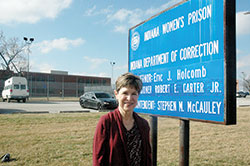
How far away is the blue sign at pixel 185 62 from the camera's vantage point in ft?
8.18

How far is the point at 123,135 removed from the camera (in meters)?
2.02

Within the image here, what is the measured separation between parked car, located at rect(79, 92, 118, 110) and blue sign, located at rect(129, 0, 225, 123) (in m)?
11.8

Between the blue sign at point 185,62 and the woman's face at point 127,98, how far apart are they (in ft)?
3.08

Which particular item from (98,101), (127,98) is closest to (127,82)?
(127,98)

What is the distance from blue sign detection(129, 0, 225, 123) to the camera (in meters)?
2.49

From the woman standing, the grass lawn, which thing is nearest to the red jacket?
the woman standing

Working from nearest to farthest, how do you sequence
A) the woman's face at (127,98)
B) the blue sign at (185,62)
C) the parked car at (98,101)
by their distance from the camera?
the woman's face at (127,98)
the blue sign at (185,62)
the parked car at (98,101)

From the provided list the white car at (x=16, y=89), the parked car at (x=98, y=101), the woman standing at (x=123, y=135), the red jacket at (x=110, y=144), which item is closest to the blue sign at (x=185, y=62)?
the woman standing at (x=123, y=135)

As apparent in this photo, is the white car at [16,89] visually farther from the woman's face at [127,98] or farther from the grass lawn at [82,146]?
the woman's face at [127,98]

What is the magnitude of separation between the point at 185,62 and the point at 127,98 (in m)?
1.15

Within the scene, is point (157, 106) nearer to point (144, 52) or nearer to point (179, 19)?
point (144, 52)

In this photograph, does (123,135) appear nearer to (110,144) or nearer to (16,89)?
(110,144)

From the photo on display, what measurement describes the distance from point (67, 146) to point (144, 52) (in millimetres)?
3266

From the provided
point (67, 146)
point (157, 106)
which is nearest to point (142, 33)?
point (157, 106)
